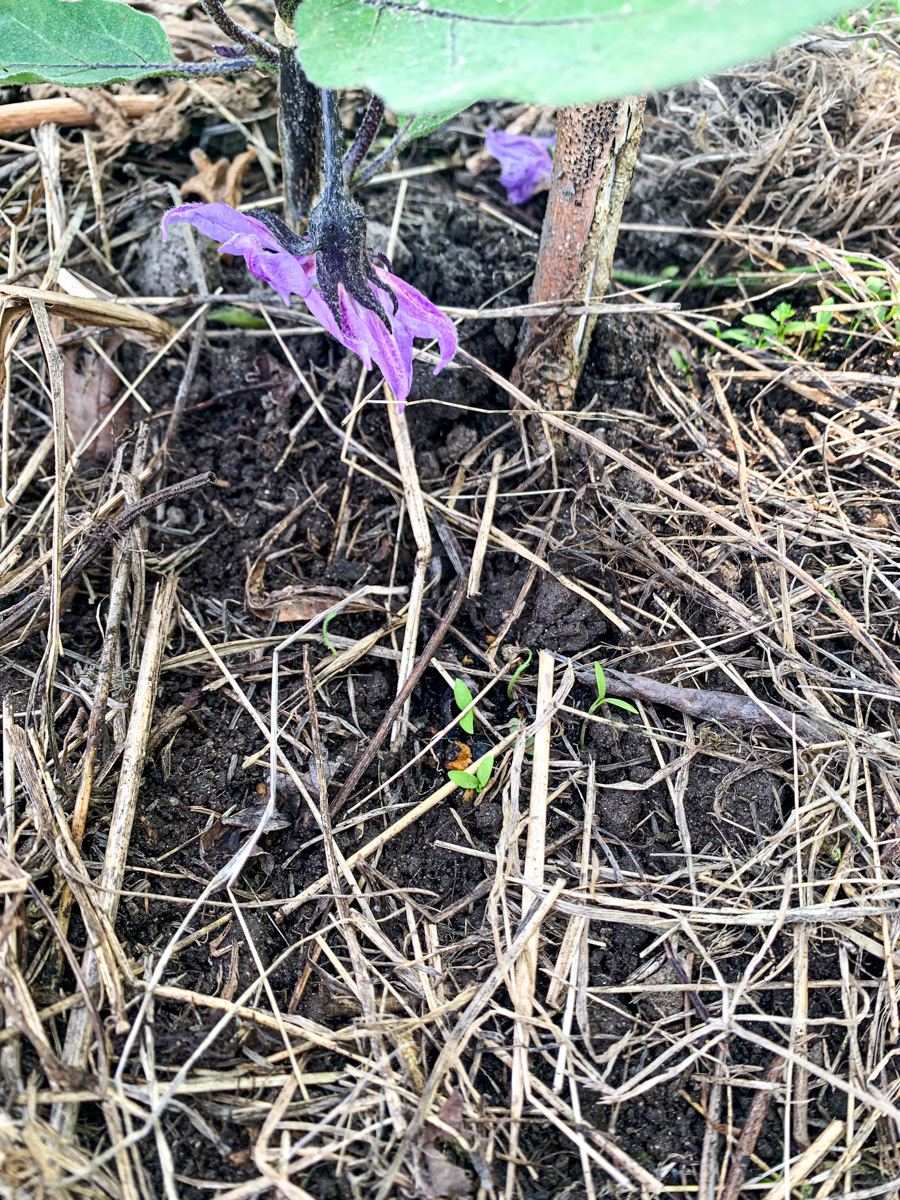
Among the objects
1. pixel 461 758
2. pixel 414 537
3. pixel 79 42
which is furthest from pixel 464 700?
pixel 79 42

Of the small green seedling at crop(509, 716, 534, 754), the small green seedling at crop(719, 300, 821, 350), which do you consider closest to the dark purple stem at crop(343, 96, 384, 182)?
the small green seedling at crop(719, 300, 821, 350)

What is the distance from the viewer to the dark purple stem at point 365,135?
4.20 feet

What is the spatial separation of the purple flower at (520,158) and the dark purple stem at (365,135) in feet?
1.65

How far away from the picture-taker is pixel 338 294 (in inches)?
48.5

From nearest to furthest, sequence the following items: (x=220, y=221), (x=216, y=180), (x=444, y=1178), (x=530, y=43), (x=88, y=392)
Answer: (x=530, y=43), (x=444, y=1178), (x=220, y=221), (x=88, y=392), (x=216, y=180)

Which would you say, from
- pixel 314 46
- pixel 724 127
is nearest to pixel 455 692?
pixel 314 46

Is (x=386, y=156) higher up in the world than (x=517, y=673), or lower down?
higher up

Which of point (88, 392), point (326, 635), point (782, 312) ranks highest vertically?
point (782, 312)

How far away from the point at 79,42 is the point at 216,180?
446mm

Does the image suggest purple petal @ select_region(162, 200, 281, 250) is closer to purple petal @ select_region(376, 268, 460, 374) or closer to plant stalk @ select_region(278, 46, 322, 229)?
purple petal @ select_region(376, 268, 460, 374)

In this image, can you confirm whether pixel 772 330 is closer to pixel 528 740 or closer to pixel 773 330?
pixel 773 330

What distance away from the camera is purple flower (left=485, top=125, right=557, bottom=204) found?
1743mm

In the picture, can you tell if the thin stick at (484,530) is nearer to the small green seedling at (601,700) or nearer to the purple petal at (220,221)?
the small green seedling at (601,700)

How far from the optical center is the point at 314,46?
3.21ft
